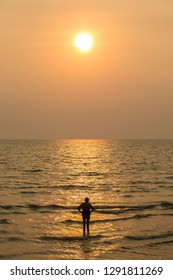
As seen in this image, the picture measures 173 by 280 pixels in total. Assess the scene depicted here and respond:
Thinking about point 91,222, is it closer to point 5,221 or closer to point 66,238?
point 66,238

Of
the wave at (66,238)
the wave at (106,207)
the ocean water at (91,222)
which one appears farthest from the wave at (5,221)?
the wave at (66,238)

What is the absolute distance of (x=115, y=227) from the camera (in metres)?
30.5

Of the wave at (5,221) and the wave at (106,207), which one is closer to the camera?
the wave at (5,221)

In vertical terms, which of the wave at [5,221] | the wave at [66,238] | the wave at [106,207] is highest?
the wave at [106,207]

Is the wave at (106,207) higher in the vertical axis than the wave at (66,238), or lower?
higher

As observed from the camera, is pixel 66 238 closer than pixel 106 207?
Yes

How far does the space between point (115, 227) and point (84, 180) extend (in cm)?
3453

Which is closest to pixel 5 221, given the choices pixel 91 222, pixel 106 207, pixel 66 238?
pixel 91 222

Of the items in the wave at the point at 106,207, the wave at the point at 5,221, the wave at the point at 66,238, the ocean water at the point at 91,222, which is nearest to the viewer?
the ocean water at the point at 91,222

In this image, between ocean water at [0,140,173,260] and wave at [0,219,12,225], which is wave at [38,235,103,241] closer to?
ocean water at [0,140,173,260]

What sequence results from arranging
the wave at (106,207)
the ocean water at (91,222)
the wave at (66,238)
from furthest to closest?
1. the wave at (106,207)
2. the wave at (66,238)
3. the ocean water at (91,222)

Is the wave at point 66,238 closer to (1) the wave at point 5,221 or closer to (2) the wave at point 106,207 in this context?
(1) the wave at point 5,221
